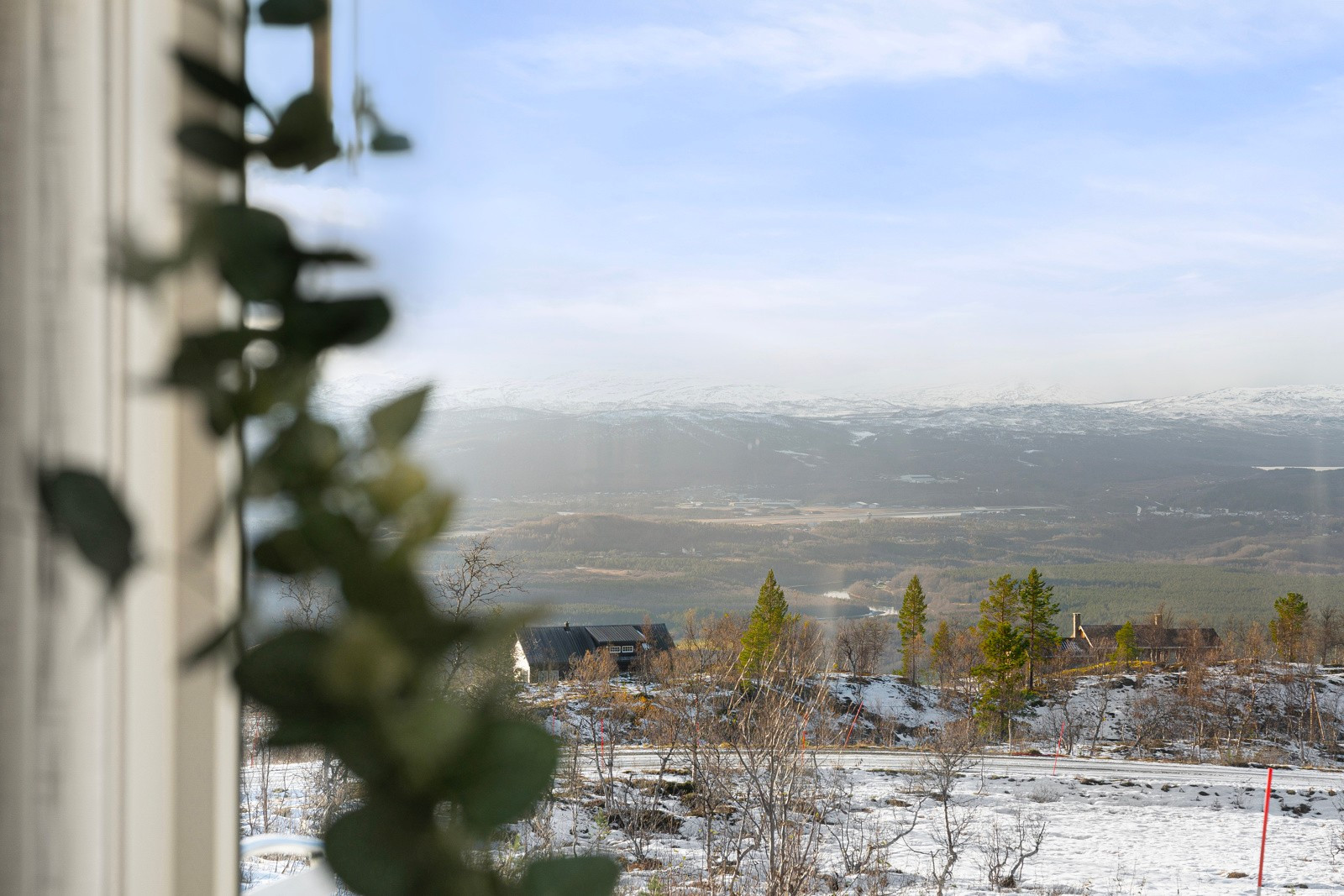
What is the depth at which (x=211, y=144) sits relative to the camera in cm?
17

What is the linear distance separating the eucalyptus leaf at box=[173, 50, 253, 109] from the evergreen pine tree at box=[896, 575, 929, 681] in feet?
26.6

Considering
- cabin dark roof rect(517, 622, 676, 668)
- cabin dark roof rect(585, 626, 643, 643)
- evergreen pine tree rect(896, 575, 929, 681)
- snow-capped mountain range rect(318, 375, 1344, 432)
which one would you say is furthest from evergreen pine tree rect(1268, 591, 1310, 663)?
cabin dark roof rect(585, 626, 643, 643)

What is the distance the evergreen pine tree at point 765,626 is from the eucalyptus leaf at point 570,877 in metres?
4.00

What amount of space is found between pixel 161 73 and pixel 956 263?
44.4 feet

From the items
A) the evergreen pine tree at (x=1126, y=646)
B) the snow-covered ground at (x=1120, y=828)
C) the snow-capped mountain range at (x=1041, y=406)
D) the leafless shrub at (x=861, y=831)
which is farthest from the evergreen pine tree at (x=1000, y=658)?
the snow-capped mountain range at (x=1041, y=406)

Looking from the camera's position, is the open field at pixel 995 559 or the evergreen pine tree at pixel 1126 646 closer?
the open field at pixel 995 559

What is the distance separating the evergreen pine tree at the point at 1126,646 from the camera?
837 centimetres

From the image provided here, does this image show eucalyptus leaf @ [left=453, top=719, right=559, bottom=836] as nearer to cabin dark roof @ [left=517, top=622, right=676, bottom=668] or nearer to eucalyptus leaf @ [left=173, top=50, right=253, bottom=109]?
eucalyptus leaf @ [left=173, top=50, right=253, bottom=109]

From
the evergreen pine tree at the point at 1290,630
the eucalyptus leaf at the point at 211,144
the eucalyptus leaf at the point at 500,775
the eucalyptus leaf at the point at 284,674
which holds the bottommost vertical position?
the evergreen pine tree at the point at 1290,630

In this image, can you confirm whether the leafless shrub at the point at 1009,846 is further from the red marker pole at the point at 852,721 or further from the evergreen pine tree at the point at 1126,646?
the evergreen pine tree at the point at 1126,646

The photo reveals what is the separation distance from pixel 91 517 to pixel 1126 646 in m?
9.78

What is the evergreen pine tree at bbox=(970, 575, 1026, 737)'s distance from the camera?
26.9 ft

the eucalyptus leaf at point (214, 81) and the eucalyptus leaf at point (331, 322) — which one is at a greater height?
the eucalyptus leaf at point (214, 81)

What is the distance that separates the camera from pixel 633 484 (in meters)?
8.04
